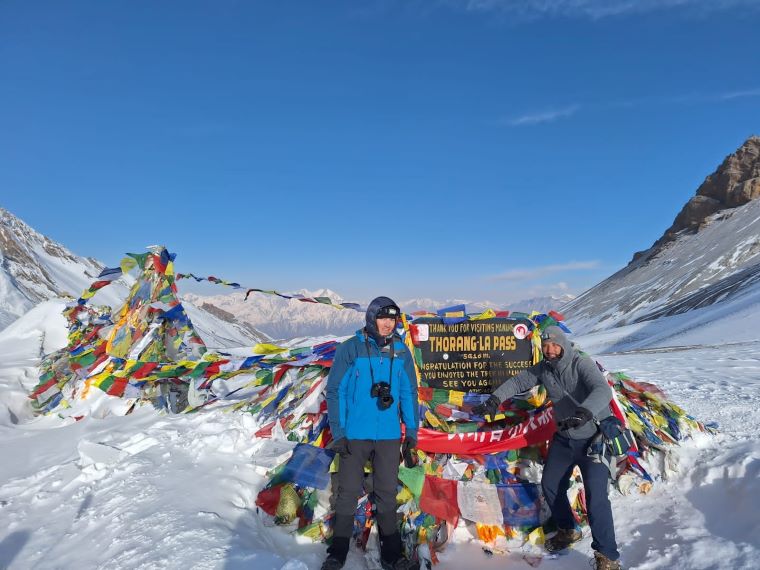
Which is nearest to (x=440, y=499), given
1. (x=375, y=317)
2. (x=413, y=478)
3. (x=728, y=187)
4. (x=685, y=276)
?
(x=413, y=478)

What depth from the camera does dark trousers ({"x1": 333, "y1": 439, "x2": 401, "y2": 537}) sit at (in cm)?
423

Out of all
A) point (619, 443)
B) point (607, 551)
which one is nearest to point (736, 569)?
point (607, 551)

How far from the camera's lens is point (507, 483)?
17.1 feet

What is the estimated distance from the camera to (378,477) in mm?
4270

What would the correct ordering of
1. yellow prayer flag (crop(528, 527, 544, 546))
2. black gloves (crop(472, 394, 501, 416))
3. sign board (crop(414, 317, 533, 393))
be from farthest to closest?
sign board (crop(414, 317, 533, 393)) < black gloves (crop(472, 394, 501, 416)) < yellow prayer flag (crop(528, 527, 544, 546))

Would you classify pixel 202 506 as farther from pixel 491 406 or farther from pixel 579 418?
pixel 579 418

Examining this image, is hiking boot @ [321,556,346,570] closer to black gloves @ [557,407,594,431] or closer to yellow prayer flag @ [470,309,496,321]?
black gloves @ [557,407,594,431]

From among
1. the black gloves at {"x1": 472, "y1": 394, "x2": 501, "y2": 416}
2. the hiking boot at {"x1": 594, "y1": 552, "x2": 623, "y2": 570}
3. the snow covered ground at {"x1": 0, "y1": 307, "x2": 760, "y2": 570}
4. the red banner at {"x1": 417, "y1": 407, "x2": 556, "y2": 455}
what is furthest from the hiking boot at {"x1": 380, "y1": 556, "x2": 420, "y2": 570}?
the black gloves at {"x1": 472, "y1": 394, "x2": 501, "y2": 416}

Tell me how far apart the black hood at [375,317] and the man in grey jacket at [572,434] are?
5.24 feet

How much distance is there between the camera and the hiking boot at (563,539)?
4.64 metres

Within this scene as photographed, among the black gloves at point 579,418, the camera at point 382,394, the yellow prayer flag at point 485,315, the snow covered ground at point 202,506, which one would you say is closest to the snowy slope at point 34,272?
the snow covered ground at point 202,506

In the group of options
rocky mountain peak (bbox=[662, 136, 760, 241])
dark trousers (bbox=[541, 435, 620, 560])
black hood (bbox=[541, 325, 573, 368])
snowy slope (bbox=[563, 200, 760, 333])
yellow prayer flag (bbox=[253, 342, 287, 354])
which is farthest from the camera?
rocky mountain peak (bbox=[662, 136, 760, 241])

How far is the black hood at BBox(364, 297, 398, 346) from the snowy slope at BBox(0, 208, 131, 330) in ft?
140

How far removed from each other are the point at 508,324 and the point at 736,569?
10.2ft
